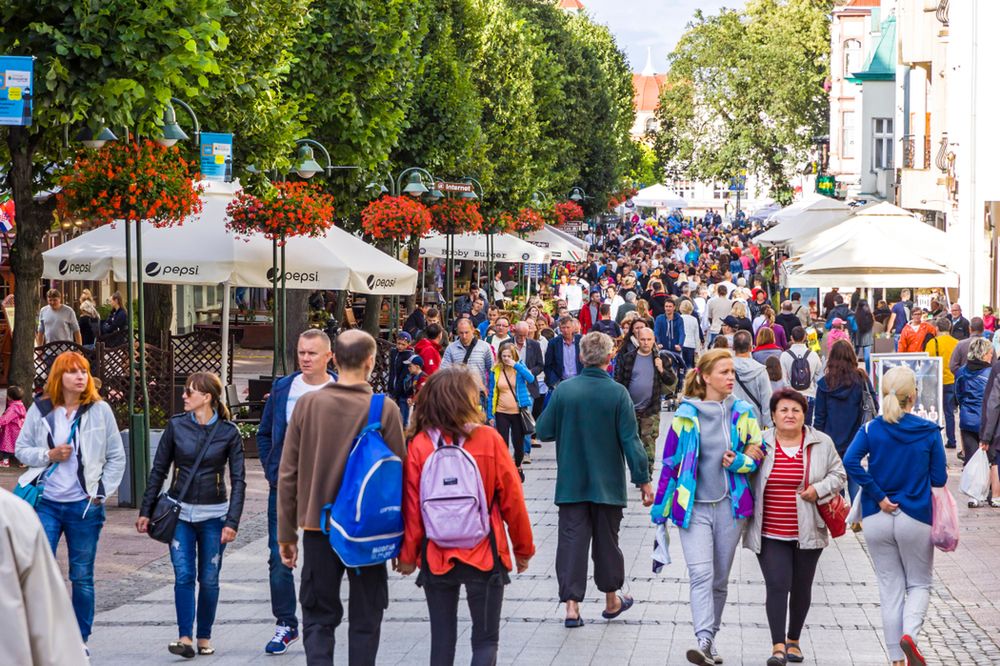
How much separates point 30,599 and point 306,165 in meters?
17.4

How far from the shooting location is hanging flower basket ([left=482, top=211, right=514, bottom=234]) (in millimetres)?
36672

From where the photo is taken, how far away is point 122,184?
1416cm

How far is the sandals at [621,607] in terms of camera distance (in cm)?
956

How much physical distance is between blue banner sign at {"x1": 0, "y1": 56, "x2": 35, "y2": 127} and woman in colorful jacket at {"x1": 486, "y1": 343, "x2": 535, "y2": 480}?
5.48 metres

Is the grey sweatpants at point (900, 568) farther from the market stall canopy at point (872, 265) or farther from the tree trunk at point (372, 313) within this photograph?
the tree trunk at point (372, 313)

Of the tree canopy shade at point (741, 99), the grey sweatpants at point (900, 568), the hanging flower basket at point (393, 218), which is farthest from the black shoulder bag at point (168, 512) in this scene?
the tree canopy shade at point (741, 99)

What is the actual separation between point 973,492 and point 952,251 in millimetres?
9154

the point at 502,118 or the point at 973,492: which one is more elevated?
the point at 502,118

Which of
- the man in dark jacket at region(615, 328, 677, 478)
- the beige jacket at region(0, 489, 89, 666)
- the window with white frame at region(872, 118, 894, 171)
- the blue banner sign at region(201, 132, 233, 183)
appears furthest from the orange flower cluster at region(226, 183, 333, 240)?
the window with white frame at region(872, 118, 894, 171)

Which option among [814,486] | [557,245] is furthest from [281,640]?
[557,245]

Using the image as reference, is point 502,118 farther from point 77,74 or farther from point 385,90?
point 77,74

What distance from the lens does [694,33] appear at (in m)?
73.4

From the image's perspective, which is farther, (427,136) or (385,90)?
(427,136)

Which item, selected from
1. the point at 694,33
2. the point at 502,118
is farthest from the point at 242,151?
the point at 694,33
